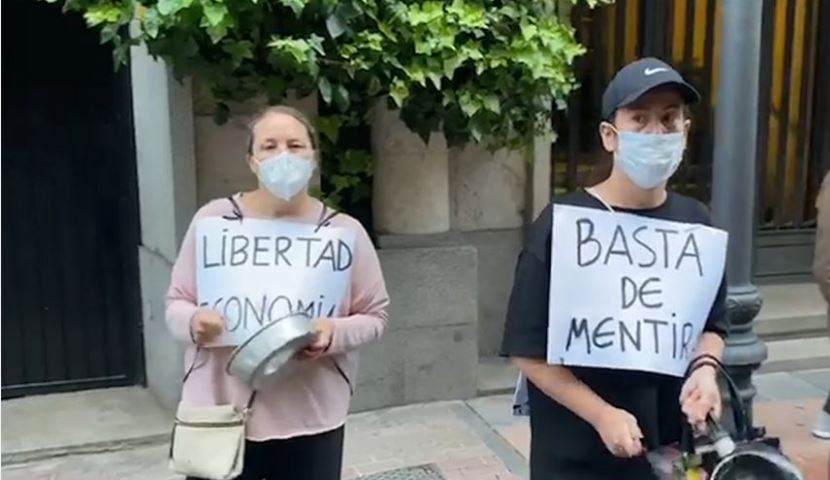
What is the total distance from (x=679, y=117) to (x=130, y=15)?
2962mm

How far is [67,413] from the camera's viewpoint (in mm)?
5602

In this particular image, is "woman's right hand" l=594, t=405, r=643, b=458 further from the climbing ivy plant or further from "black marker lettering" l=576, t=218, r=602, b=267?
the climbing ivy plant

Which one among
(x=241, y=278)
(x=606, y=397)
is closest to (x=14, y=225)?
(x=241, y=278)

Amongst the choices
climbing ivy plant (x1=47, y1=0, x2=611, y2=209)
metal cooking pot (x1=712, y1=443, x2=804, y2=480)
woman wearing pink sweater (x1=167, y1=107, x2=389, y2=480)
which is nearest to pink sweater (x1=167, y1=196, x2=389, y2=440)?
woman wearing pink sweater (x1=167, y1=107, x2=389, y2=480)

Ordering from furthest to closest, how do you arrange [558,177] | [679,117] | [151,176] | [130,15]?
[558,177], [151,176], [130,15], [679,117]

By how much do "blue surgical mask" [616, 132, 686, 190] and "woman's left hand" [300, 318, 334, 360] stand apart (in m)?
0.97

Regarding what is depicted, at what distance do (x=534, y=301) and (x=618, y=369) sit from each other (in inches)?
10.4

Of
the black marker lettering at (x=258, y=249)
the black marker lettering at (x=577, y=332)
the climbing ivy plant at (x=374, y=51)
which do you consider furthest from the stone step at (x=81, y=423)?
the black marker lettering at (x=577, y=332)

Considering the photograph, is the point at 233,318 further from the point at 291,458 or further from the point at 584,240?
the point at 584,240

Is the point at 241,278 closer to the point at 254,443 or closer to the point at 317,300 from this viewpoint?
the point at 317,300

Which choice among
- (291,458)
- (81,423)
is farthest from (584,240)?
(81,423)

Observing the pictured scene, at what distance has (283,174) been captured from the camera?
9.53 feet

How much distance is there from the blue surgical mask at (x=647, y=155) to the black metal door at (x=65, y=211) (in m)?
4.01

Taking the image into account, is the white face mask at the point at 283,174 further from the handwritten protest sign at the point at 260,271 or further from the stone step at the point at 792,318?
the stone step at the point at 792,318
